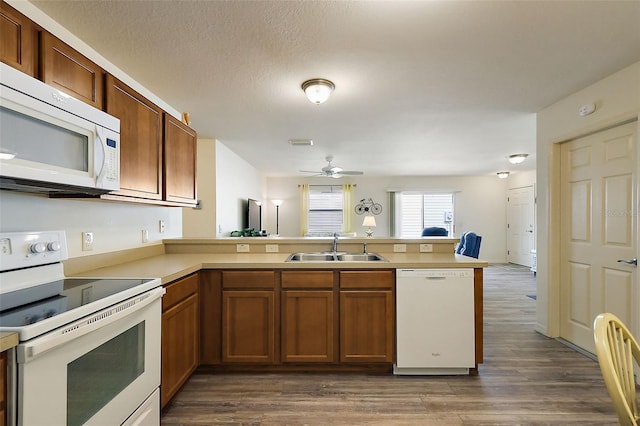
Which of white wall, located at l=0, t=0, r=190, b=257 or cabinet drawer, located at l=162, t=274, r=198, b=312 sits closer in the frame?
white wall, located at l=0, t=0, r=190, b=257

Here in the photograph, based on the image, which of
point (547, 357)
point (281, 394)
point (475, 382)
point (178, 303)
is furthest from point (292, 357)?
point (547, 357)

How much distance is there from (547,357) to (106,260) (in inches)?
143

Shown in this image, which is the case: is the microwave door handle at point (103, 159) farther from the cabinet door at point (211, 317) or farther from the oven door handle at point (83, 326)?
the cabinet door at point (211, 317)

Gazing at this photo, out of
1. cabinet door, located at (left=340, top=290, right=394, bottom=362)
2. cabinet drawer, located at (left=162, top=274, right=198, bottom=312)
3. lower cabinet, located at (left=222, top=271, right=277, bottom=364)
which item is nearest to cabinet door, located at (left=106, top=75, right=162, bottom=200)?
cabinet drawer, located at (left=162, top=274, right=198, bottom=312)

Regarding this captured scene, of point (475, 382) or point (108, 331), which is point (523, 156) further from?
point (108, 331)

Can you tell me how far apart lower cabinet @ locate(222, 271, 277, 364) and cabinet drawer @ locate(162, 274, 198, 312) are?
0.22 m

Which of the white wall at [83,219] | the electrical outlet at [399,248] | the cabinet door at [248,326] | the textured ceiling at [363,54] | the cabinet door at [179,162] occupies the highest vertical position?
the textured ceiling at [363,54]

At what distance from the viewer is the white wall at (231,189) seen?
4.30m

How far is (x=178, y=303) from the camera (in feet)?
6.47

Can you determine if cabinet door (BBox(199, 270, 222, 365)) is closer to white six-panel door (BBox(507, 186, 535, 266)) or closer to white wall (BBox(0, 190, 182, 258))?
white wall (BBox(0, 190, 182, 258))

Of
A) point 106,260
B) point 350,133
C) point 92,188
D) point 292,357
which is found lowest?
point 292,357

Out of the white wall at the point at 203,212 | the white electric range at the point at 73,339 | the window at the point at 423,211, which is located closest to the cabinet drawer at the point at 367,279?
the white electric range at the point at 73,339

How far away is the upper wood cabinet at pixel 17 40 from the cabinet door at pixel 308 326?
1.91 m

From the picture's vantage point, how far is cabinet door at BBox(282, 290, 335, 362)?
229cm
